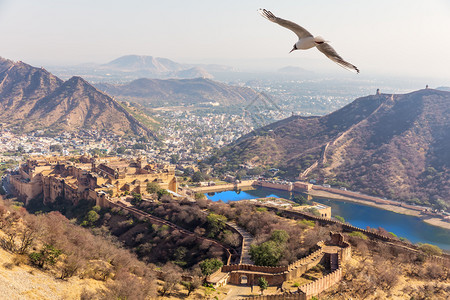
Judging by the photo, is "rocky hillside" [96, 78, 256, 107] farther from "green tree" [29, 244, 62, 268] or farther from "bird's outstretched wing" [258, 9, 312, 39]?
"bird's outstretched wing" [258, 9, 312, 39]

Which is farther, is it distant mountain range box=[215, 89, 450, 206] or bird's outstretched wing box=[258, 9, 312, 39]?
distant mountain range box=[215, 89, 450, 206]

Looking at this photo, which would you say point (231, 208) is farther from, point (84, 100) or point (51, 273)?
point (84, 100)

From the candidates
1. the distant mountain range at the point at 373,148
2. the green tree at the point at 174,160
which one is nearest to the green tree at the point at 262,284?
the distant mountain range at the point at 373,148

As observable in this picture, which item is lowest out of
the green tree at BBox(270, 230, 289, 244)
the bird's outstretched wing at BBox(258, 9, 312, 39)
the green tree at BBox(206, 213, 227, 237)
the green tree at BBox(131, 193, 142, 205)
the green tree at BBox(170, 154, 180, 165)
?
the green tree at BBox(170, 154, 180, 165)

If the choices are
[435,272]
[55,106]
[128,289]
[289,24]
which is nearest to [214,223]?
[435,272]

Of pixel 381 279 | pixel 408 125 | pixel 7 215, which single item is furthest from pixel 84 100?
pixel 381 279

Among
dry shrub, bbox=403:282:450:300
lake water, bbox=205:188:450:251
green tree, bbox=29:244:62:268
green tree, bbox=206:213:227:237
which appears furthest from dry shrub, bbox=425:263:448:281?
lake water, bbox=205:188:450:251

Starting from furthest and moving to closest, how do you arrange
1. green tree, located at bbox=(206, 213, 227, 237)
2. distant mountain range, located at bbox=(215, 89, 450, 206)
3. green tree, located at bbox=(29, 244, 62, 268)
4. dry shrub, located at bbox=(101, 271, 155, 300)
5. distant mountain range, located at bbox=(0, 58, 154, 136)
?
distant mountain range, located at bbox=(0, 58, 154, 136) < distant mountain range, located at bbox=(215, 89, 450, 206) < green tree, located at bbox=(206, 213, 227, 237) < green tree, located at bbox=(29, 244, 62, 268) < dry shrub, located at bbox=(101, 271, 155, 300)
